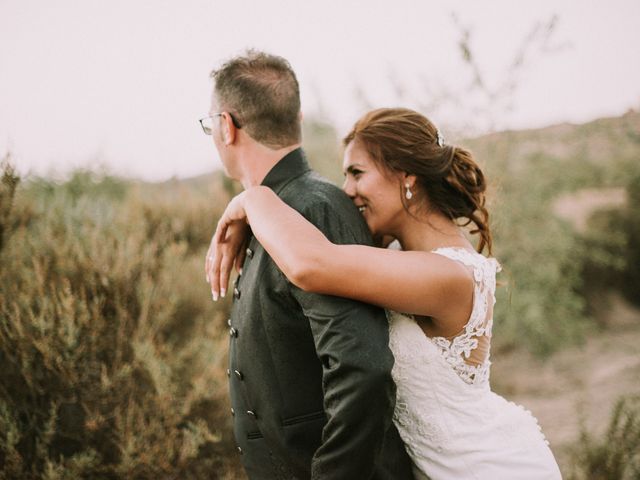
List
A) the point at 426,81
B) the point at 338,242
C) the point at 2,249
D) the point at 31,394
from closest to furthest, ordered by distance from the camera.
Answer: the point at 338,242 → the point at 31,394 → the point at 2,249 → the point at 426,81

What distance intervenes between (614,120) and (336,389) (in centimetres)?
939

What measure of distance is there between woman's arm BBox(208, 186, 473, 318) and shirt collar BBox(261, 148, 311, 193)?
0.37 ft

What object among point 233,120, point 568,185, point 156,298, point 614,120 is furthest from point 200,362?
point 614,120

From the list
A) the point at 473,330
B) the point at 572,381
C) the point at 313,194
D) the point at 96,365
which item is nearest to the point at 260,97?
the point at 313,194

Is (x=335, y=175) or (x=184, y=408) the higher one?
(x=335, y=175)

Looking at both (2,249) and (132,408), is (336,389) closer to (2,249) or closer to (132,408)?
(132,408)

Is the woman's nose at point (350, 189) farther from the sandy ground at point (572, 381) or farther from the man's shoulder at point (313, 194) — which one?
the sandy ground at point (572, 381)

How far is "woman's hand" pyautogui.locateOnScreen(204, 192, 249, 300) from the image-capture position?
2141 mm

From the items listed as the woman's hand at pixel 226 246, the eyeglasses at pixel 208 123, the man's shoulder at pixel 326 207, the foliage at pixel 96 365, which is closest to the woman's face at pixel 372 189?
the man's shoulder at pixel 326 207

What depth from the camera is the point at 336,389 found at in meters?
1.55

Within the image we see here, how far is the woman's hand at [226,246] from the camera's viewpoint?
2.14 m

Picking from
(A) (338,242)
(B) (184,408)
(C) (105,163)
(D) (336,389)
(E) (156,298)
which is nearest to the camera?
(D) (336,389)

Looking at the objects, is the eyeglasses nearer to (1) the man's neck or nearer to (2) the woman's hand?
(1) the man's neck

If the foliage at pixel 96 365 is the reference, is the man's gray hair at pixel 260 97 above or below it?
above
